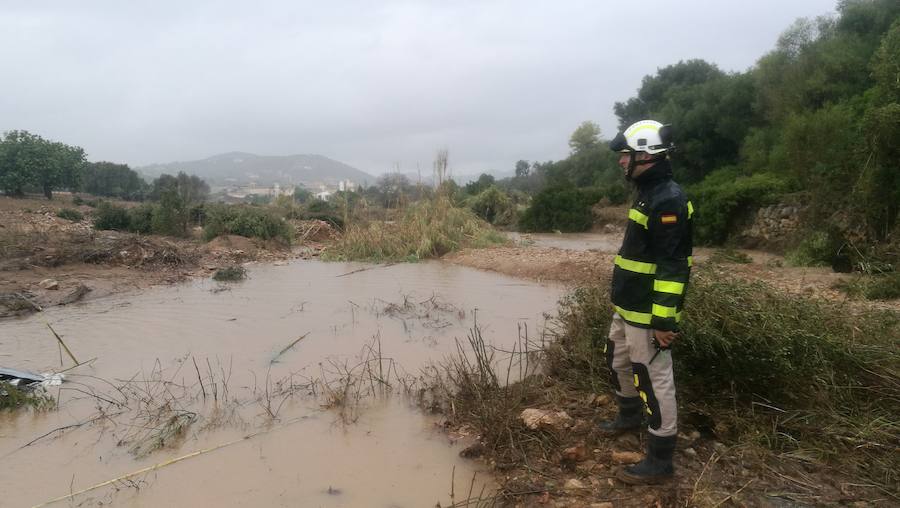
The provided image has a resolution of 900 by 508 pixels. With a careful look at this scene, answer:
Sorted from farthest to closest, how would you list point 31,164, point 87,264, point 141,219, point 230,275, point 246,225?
1. point 31,164
2. point 141,219
3. point 246,225
4. point 87,264
5. point 230,275

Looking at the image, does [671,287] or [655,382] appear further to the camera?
[655,382]

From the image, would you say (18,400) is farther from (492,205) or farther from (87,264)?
(492,205)

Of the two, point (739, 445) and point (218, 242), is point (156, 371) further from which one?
point (218, 242)

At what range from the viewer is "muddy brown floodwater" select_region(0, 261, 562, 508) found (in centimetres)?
281

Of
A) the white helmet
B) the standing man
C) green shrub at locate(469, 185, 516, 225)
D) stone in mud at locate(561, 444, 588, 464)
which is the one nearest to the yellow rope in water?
stone in mud at locate(561, 444, 588, 464)

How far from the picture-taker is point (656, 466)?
2.46 metres

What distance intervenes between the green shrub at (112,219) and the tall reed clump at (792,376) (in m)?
17.2

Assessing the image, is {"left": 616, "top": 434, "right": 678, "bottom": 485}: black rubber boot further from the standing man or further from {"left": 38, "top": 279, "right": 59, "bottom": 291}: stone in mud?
{"left": 38, "top": 279, "right": 59, "bottom": 291}: stone in mud

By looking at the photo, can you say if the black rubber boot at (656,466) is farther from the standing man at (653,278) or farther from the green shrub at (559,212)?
the green shrub at (559,212)

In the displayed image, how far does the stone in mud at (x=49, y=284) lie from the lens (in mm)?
7739

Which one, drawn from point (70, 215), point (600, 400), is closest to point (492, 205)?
point (70, 215)

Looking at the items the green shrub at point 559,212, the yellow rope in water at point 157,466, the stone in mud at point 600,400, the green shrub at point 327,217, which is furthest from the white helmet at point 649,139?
the green shrub at point 559,212

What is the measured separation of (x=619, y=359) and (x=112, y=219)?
689 inches

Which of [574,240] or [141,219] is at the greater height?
[141,219]
